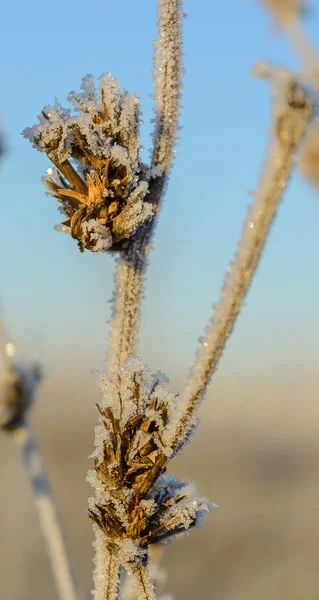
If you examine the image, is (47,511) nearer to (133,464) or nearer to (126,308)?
(133,464)

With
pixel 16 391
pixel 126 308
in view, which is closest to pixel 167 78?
pixel 126 308

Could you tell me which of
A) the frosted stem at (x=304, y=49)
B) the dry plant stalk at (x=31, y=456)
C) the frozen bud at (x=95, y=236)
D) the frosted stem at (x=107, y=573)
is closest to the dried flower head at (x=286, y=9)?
the frosted stem at (x=304, y=49)

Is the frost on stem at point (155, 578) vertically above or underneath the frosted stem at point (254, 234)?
underneath

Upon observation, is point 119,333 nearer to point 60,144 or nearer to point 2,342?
point 2,342

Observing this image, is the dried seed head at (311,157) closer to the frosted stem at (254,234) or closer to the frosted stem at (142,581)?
the frosted stem at (254,234)

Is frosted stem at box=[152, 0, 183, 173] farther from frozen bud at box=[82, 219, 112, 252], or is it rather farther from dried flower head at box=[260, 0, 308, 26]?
dried flower head at box=[260, 0, 308, 26]

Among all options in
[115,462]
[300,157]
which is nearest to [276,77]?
[300,157]
